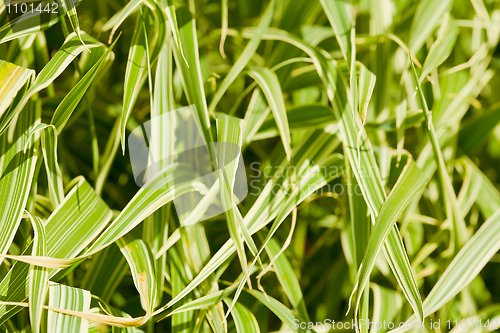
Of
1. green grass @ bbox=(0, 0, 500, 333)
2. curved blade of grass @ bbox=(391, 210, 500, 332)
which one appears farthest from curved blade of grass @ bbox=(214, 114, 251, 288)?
curved blade of grass @ bbox=(391, 210, 500, 332)

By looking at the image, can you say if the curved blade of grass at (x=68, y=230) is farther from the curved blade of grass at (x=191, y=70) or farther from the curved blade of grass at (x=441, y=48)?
the curved blade of grass at (x=441, y=48)

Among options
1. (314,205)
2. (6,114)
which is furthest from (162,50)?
(314,205)

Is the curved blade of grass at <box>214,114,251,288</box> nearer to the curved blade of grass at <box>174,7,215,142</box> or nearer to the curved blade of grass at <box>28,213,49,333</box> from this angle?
the curved blade of grass at <box>174,7,215,142</box>

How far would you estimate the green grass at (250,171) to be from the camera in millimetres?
312

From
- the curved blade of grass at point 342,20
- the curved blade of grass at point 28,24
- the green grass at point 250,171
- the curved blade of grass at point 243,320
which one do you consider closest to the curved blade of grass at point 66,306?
the green grass at point 250,171

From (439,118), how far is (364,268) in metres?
0.25

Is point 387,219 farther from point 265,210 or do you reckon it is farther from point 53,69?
point 53,69

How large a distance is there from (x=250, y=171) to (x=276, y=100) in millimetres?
149

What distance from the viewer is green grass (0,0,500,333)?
1.02 ft

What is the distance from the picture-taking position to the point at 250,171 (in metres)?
0.46

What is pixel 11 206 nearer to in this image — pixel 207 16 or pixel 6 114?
pixel 6 114

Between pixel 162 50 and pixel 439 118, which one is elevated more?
pixel 162 50

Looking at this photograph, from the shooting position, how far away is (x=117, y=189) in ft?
1.53

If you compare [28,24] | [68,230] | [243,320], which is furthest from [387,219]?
[28,24]
